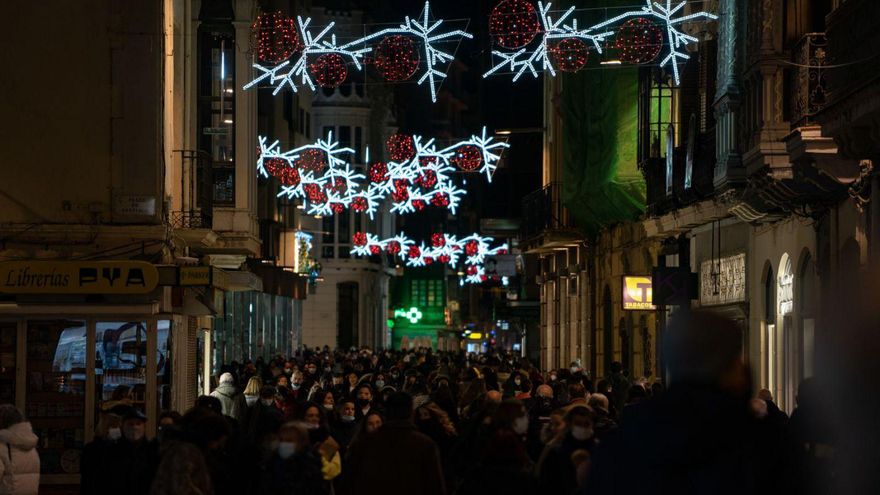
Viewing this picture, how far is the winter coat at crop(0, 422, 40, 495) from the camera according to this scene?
13734 millimetres

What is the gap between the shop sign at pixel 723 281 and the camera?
26.4 m

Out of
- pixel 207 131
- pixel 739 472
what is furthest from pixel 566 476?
pixel 207 131

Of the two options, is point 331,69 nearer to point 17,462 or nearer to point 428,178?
point 17,462

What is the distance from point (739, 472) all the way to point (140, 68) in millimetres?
19804

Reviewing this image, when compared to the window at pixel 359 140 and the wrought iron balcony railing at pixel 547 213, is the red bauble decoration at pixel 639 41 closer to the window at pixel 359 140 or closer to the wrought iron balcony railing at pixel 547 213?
the wrought iron balcony railing at pixel 547 213

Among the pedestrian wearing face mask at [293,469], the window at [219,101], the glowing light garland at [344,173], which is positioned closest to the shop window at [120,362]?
the window at [219,101]

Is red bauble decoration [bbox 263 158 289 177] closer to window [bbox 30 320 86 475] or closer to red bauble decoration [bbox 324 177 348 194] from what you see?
red bauble decoration [bbox 324 177 348 194]

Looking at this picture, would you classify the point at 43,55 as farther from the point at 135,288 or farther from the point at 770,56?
the point at 770,56

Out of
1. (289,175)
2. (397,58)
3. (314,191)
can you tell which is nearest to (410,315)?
(314,191)

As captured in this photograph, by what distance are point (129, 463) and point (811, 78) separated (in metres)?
9.07

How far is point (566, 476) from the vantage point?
1036 centimetres

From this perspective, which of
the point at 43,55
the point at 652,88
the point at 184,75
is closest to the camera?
the point at 43,55

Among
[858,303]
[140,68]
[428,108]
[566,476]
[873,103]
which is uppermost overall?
[428,108]

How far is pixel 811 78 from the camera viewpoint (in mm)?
18047
